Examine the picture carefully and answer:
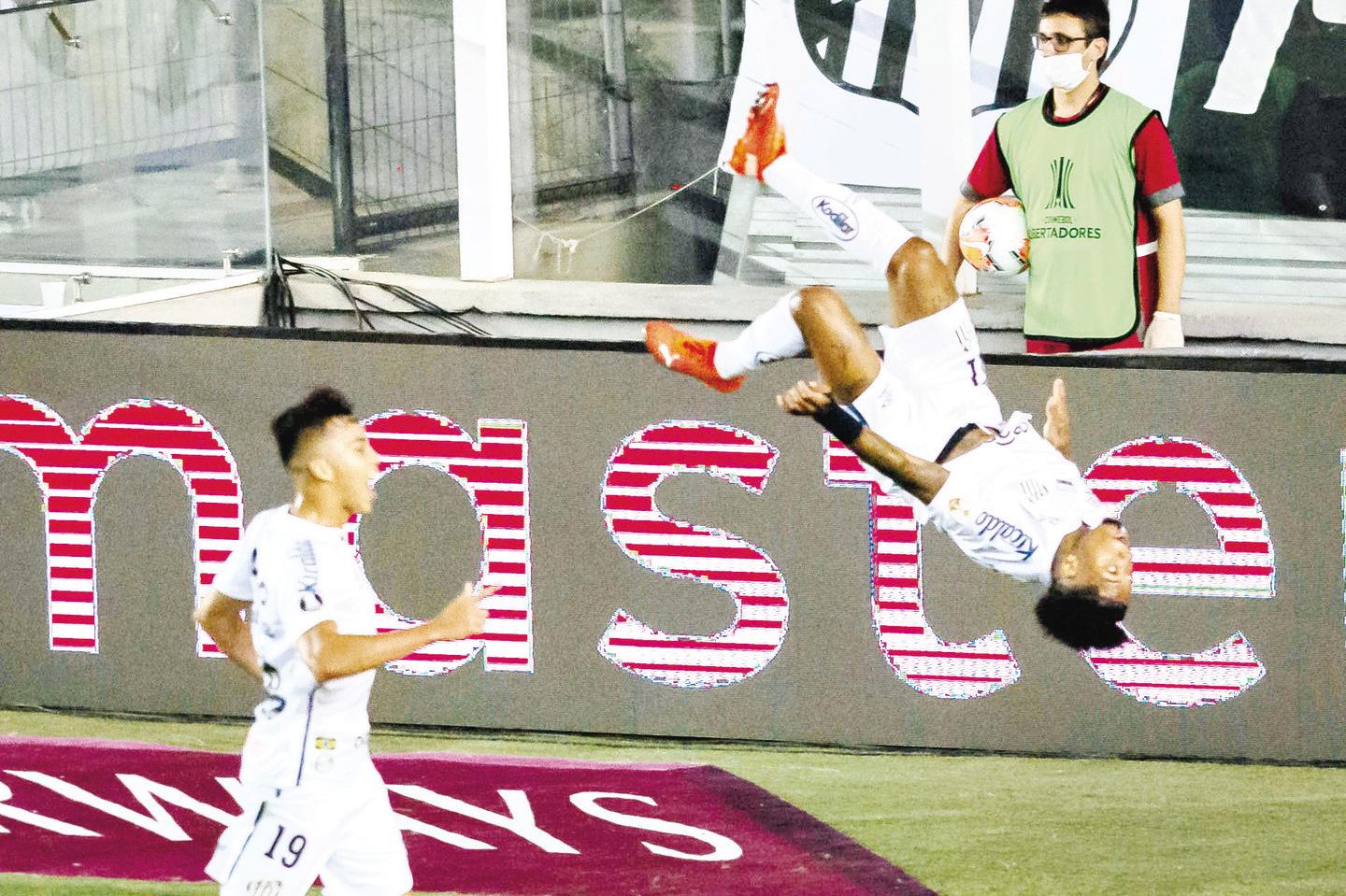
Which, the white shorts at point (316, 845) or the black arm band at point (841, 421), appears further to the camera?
the black arm band at point (841, 421)

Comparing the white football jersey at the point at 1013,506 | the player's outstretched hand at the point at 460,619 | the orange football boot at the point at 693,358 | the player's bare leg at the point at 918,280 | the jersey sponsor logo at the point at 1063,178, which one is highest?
the jersey sponsor logo at the point at 1063,178

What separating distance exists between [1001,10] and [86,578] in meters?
5.71

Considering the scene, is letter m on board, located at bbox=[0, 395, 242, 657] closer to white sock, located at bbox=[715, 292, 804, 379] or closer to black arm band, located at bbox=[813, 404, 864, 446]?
white sock, located at bbox=[715, 292, 804, 379]

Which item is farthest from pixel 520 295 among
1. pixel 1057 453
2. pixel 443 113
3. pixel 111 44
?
pixel 1057 453

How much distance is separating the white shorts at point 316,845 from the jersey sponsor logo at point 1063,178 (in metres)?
4.48

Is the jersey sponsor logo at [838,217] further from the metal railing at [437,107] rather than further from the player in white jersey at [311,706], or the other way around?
the metal railing at [437,107]

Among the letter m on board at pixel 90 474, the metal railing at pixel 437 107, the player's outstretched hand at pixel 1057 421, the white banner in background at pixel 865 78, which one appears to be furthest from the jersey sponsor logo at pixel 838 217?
the metal railing at pixel 437 107

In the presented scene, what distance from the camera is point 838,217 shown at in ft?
21.8

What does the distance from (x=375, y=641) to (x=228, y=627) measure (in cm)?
70

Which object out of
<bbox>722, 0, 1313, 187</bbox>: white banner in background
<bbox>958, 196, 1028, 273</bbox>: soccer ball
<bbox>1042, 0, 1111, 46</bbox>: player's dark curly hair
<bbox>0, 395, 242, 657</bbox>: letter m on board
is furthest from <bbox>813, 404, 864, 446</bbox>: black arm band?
<bbox>722, 0, 1313, 187</bbox>: white banner in background

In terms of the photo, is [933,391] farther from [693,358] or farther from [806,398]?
[806,398]

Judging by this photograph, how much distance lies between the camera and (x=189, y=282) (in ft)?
34.5

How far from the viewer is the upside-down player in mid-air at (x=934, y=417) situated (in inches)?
240

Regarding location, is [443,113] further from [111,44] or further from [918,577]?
[918,577]
